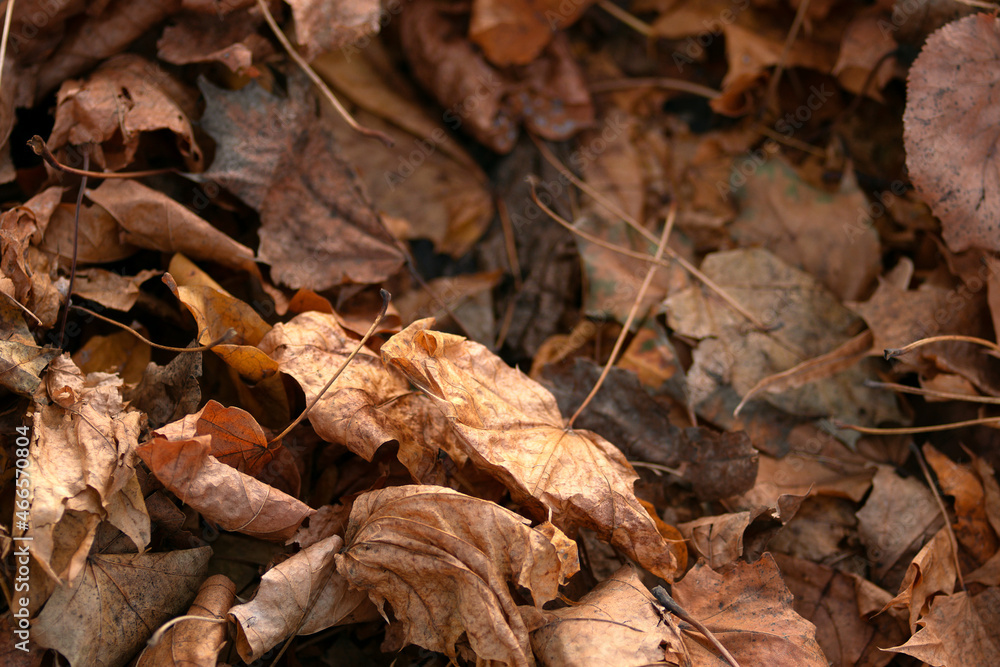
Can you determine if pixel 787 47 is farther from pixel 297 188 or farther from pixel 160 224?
pixel 160 224

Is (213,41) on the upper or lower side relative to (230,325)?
upper

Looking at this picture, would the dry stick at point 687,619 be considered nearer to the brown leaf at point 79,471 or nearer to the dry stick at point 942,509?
the dry stick at point 942,509

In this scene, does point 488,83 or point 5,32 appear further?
point 488,83

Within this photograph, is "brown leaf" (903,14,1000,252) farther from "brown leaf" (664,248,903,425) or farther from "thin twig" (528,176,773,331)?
"thin twig" (528,176,773,331)

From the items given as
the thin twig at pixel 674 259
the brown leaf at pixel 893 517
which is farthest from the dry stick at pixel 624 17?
the brown leaf at pixel 893 517

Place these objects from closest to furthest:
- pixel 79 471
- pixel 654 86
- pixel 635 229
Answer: pixel 79 471, pixel 635 229, pixel 654 86

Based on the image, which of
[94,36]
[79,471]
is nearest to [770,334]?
[79,471]

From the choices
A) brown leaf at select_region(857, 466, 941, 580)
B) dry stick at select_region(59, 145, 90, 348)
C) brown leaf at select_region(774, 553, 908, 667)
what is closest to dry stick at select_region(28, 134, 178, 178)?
dry stick at select_region(59, 145, 90, 348)

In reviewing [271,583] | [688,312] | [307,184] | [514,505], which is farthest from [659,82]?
[271,583]
